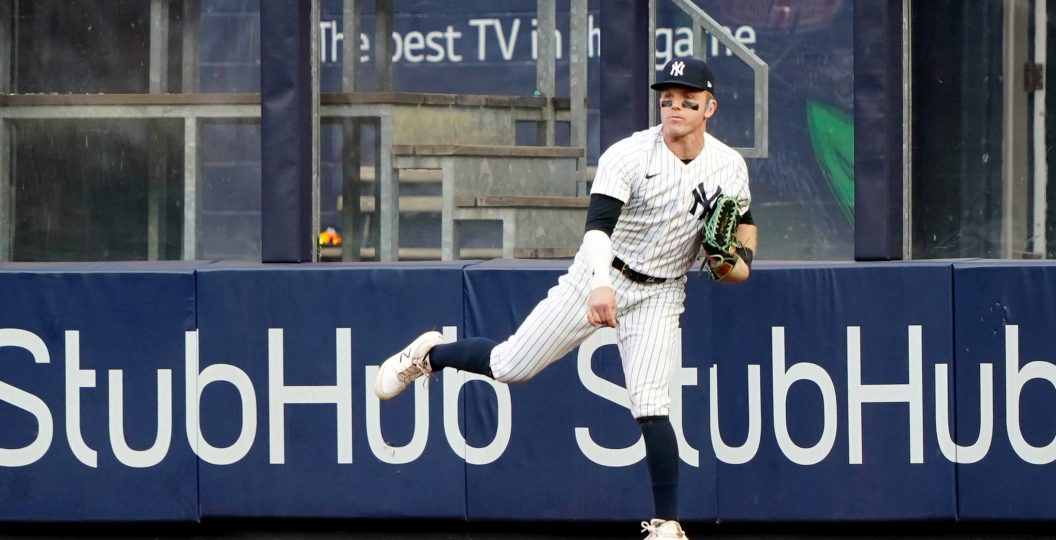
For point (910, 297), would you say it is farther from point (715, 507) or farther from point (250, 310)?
point (250, 310)

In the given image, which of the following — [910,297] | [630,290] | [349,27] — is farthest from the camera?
[349,27]

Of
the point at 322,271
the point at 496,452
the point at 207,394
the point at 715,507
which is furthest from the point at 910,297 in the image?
the point at 207,394

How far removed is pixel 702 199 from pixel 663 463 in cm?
98

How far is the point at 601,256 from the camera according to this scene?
551 centimetres

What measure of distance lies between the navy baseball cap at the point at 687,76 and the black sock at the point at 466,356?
1202 mm

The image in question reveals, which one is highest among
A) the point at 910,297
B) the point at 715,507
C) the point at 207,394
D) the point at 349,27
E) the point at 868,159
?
the point at 349,27

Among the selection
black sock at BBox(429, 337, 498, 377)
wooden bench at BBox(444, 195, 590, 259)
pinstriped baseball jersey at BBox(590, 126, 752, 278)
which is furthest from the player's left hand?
wooden bench at BBox(444, 195, 590, 259)

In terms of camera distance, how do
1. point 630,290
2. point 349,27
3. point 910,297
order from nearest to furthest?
point 630,290, point 910,297, point 349,27

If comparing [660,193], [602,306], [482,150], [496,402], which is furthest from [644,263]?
[482,150]

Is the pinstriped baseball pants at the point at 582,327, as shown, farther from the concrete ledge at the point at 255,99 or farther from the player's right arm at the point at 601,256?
the concrete ledge at the point at 255,99

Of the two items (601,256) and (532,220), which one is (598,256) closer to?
(601,256)

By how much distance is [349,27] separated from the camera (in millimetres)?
7363

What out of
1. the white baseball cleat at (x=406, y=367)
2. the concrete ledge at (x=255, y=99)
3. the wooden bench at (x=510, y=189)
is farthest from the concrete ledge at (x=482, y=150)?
the white baseball cleat at (x=406, y=367)

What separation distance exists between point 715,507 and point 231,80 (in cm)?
303
